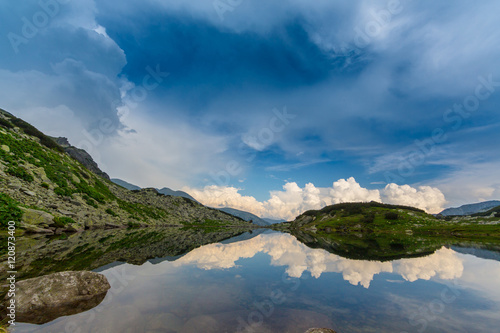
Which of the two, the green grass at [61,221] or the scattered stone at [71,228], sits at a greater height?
the green grass at [61,221]

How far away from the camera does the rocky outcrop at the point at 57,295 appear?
9422mm

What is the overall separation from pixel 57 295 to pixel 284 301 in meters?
13.2

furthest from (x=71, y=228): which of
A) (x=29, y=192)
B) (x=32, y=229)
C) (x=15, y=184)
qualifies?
(x=15, y=184)

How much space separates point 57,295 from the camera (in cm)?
1088

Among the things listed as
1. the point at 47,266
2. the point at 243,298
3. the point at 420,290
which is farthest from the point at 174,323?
the point at 420,290

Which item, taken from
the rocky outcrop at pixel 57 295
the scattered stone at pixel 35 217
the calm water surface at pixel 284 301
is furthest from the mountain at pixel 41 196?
the rocky outcrop at pixel 57 295

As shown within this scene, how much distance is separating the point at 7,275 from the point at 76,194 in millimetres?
68049

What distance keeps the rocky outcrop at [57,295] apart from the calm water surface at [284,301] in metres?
0.74

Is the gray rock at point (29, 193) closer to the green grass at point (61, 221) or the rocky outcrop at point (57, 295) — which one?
the green grass at point (61, 221)

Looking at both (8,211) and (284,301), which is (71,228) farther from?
(284,301)

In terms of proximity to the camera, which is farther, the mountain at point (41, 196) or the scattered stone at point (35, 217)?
the mountain at point (41, 196)

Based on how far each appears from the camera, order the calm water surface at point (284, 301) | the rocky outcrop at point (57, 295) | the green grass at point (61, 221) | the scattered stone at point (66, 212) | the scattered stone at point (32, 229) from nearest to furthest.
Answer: the rocky outcrop at point (57, 295)
the calm water surface at point (284, 301)
the scattered stone at point (32, 229)
the green grass at point (61, 221)
the scattered stone at point (66, 212)

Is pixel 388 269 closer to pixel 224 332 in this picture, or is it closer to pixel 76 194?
pixel 224 332

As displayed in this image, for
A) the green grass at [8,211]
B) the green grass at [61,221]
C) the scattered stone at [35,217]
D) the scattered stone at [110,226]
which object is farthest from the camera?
the scattered stone at [110,226]
